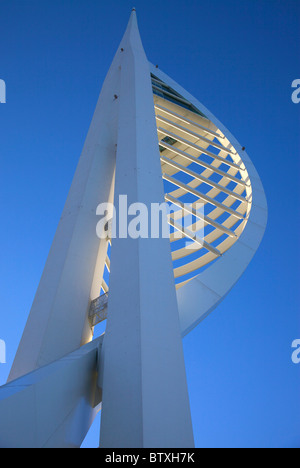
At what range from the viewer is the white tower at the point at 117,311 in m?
2.29

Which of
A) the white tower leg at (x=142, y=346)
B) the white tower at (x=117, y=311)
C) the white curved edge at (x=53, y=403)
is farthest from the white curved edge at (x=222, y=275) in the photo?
the white curved edge at (x=53, y=403)

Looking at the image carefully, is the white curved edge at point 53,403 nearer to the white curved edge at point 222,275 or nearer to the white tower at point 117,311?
the white tower at point 117,311

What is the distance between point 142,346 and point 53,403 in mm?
693

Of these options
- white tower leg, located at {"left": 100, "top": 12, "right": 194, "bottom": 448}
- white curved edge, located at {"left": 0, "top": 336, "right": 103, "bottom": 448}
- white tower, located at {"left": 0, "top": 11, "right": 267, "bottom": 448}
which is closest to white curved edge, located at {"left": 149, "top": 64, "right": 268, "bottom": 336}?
white tower, located at {"left": 0, "top": 11, "right": 267, "bottom": 448}

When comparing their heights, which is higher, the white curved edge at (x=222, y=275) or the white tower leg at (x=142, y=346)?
the white curved edge at (x=222, y=275)

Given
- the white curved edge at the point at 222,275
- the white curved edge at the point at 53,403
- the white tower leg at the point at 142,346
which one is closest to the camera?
the white curved edge at the point at 53,403

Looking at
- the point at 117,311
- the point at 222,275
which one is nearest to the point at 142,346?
the point at 117,311

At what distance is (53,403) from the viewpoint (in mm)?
2434

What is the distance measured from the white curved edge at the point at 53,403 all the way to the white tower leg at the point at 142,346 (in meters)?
0.30

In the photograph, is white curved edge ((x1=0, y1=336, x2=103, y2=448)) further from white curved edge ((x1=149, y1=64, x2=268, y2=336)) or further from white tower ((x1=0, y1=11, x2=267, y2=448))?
white curved edge ((x1=149, y1=64, x2=268, y2=336))

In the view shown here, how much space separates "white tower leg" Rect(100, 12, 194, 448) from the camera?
7.47ft

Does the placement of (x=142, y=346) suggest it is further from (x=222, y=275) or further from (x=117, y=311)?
(x=222, y=275)

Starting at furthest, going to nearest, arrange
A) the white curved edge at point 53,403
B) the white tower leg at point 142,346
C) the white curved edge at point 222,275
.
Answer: the white curved edge at point 222,275 < the white tower leg at point 142,346 < the white curved edge at point 53,403
